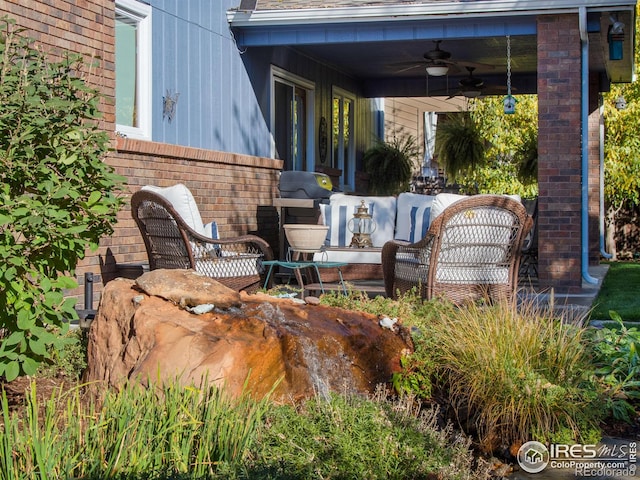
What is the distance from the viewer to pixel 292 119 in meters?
11.9

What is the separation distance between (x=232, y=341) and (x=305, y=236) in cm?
373

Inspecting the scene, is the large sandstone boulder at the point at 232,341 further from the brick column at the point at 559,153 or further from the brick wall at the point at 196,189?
the brick column at the point at 559,153

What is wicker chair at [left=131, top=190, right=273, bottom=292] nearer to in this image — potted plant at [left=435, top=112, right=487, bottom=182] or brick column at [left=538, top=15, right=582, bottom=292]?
brick column at [left=538, top=15, right=582, bottom=292]

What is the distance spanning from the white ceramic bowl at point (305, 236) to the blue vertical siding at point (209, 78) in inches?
73.9

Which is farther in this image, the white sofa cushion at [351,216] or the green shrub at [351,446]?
the white sofa cushion at [351,216]

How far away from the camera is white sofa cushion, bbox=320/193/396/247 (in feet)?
30.0

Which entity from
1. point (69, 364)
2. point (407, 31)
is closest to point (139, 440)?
point (69, 364)

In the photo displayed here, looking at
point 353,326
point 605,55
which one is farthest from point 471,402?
point 605,55

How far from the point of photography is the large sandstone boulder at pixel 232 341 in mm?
3588

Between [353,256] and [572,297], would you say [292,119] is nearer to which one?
[353,256]

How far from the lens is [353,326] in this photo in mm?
4258

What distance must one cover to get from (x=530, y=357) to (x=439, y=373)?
0.48 m

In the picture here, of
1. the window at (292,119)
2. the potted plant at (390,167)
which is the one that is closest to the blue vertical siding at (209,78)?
the window at (292,119)

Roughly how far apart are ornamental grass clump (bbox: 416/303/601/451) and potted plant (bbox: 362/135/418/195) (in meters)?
10.4
